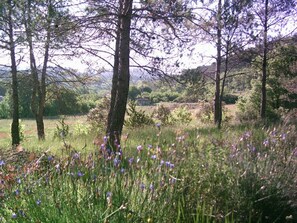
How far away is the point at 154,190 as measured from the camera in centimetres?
233

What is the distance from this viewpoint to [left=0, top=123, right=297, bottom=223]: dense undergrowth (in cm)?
224

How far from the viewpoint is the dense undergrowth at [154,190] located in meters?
2.24

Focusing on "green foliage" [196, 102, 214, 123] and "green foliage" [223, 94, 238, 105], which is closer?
"green foliage" [196, 102, 214, 123]

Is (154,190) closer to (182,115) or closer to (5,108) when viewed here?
(182,115)

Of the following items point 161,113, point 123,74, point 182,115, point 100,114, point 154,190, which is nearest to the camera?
point 154,190

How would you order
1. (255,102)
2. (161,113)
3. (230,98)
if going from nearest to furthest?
(161,113) < (255,102) < (230,98)

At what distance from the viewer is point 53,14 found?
6.60 m

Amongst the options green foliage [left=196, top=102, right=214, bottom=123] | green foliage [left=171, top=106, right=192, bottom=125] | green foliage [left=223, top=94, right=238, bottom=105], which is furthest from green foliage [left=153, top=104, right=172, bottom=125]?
green foliage [left=223, top=94, right=238, bottom=105]

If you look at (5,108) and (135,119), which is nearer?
(135,119)

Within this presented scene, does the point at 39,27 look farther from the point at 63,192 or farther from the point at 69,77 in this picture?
the point at 69,77

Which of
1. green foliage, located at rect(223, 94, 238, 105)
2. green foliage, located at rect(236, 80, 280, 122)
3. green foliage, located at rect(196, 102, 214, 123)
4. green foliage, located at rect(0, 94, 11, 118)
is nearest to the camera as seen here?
green foliage, located at rect(236, 80, 280, 122)

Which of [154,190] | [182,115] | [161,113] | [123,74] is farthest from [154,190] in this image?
[182,115]

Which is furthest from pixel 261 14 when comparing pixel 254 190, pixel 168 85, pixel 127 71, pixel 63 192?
pixel 63 192

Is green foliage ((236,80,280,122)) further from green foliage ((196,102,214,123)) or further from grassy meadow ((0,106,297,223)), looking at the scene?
grassy meadow ((0,106,297,223))
